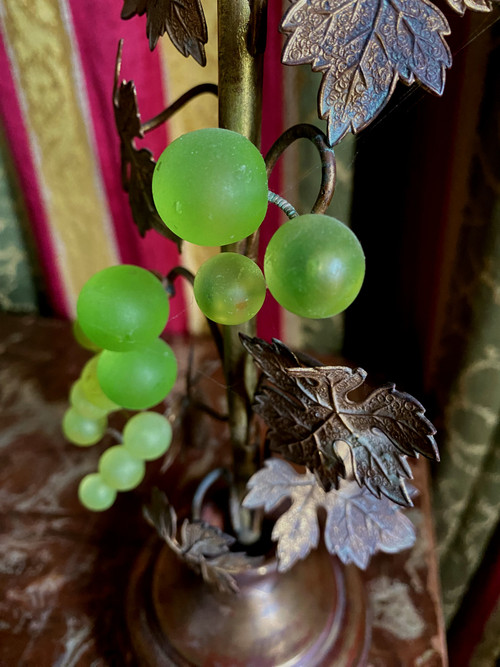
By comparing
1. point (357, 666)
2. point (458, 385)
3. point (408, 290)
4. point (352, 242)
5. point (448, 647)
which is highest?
point (352, 242)

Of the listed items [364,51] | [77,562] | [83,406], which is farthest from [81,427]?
[364,51]

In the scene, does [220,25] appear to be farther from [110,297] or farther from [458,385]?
[458,385]

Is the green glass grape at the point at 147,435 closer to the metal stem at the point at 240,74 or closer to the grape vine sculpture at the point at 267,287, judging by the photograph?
the grape vine sculpture at the point at 267,287

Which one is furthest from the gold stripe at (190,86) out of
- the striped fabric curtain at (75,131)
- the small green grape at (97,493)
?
the small green grape at (97,493)

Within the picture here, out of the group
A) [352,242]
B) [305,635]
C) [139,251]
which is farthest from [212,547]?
[139,251]

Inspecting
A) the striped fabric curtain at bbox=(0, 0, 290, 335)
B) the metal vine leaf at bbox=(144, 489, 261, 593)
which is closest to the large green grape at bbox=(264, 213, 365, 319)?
the metal vine leaf at bbox=(144, 489, 261, 593)

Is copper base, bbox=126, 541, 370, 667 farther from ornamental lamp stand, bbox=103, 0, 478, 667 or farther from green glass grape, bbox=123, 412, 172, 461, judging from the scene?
green glass grape, bbox=123, 412, 172, 461
